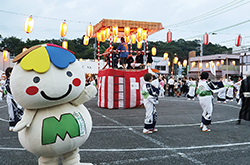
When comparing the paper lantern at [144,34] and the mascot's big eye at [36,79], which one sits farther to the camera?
the paper lantern at [144,34]

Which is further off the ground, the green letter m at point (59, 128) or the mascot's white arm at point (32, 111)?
the mascot's white arm at point (32, 111)

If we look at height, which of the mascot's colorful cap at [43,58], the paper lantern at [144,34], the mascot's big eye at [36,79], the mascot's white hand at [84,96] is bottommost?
the mascot's white hand at [84,96]

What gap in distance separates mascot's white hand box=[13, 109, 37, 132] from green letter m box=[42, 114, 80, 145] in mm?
170

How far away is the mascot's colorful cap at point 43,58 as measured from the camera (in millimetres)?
2384

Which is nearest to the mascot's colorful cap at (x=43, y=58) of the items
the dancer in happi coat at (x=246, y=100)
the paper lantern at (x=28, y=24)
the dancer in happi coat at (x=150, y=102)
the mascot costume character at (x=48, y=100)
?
the mascot costume character at (x=48, y=100)

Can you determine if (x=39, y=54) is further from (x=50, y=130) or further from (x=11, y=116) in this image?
(x=11, y=116)

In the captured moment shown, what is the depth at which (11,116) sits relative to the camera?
557cm

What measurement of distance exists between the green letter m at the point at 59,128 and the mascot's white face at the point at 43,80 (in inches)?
7.9

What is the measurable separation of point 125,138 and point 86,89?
2.58 metres

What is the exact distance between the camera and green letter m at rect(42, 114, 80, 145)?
2371 millimetres

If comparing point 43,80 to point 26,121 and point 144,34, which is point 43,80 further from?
point 144,34

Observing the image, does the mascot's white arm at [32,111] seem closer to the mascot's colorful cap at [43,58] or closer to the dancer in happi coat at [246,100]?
the mascot's colorful cap at [43,58]

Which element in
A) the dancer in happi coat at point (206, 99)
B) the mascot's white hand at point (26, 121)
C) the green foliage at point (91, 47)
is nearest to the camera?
the mascot's white hand at point (26, 121)

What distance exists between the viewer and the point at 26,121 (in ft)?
7.84
